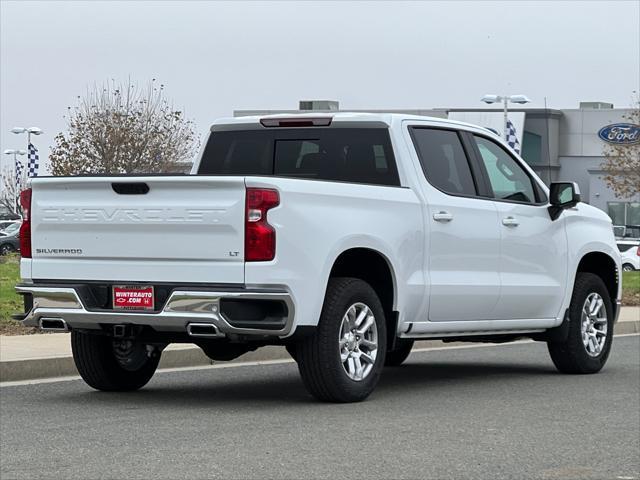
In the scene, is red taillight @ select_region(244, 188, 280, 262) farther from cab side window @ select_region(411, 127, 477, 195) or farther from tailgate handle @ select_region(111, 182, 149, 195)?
cab side window @ select_region(411, 127, 477, 195)

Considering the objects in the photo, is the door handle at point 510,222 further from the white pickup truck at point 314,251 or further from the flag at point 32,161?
the flag at point 32,161

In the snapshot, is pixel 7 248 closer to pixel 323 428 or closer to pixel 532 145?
pixel 532 145

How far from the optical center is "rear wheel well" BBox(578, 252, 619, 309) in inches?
532

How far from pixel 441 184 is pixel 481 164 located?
68 centimetres

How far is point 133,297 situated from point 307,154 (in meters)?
2.29

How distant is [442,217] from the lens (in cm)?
1121

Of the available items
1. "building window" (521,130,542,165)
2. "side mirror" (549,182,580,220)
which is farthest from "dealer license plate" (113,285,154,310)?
"building window" (521,130,542,165)

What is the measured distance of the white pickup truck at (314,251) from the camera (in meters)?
9.68

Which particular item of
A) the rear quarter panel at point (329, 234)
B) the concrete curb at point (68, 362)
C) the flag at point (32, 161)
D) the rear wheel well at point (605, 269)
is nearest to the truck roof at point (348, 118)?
the rear quarter panel at point (329, 234)

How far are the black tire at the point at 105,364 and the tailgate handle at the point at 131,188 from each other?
4.36 ft

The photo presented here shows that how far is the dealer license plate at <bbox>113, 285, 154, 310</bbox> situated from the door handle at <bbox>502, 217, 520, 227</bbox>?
333 cm

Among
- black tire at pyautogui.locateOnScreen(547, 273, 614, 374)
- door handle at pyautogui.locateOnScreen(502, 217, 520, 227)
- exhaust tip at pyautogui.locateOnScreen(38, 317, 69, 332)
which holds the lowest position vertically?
black tire at pyautogui.locateOnScreen(547, 273, 614, 374)

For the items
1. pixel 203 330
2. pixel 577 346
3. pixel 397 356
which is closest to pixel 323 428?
pixel 203 330

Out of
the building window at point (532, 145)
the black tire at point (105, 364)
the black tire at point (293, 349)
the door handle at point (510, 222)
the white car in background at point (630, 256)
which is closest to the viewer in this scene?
the black tire at point (293, 349)
